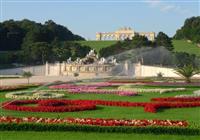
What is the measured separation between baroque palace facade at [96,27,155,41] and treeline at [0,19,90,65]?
736 inches

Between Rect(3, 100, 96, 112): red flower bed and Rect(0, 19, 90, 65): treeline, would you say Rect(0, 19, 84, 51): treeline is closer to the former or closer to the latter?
Rect(0, 19, 90, 65): treeline

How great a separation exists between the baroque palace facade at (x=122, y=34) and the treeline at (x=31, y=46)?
736 inches

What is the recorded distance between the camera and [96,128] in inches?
356

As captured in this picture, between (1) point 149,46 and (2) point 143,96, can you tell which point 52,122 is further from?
(1) point 149,46

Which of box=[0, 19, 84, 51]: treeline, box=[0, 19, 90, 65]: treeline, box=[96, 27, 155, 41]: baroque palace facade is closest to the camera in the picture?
box=[0, 19, 90, 65]: treeline

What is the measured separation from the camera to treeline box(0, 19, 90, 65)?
5388 cm

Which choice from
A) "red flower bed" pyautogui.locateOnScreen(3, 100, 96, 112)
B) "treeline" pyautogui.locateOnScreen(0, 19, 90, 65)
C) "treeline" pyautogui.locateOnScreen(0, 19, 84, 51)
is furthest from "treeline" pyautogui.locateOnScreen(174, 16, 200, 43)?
"red flower bed" pyautogui.locateOnScreen(3, 100, 96, 112)

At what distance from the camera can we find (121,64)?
42938mm

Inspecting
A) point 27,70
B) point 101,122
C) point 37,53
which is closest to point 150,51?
point 37,53

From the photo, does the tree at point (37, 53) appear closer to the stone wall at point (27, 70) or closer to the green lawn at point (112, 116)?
the stone wall at point (27, 70)

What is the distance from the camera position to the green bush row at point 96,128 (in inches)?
349

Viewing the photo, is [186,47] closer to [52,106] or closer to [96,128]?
[52,106]

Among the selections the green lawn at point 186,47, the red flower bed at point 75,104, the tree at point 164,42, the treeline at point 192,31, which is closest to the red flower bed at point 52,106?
the red flower bed at point 75,104

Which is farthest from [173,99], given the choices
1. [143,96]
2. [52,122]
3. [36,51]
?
[36,51]
